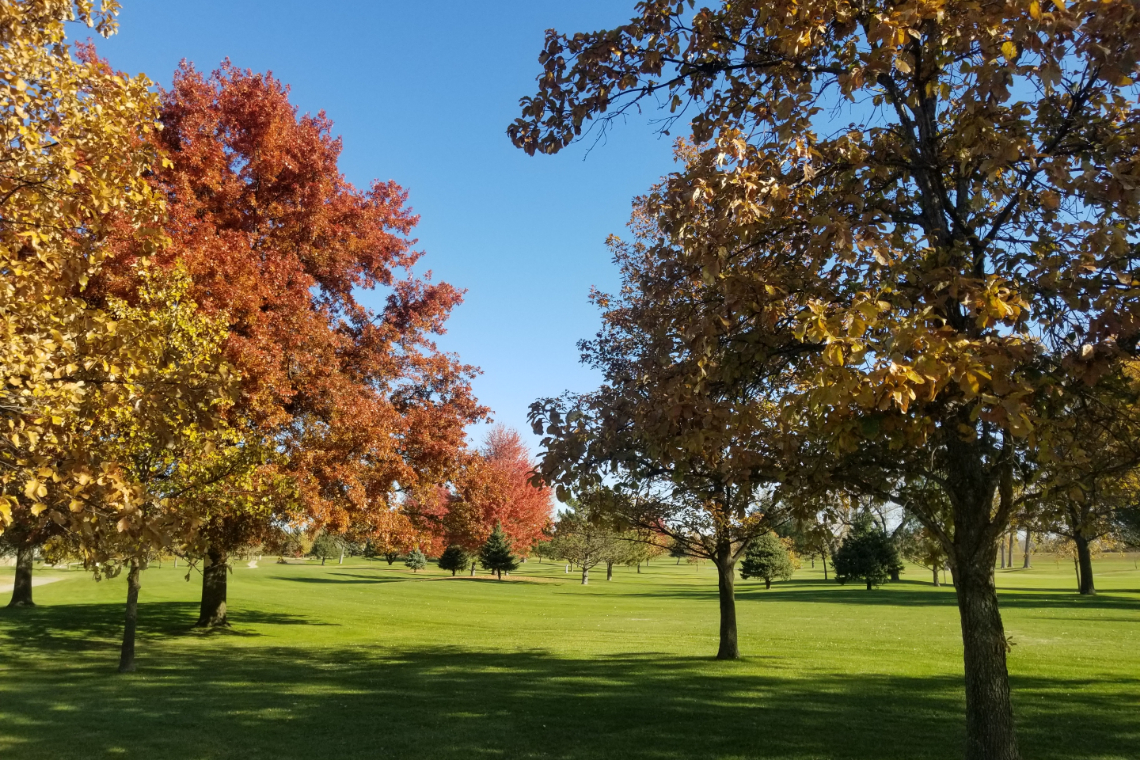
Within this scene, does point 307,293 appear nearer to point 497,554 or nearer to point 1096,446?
point 1096,446

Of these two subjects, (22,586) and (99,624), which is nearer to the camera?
(99,624)

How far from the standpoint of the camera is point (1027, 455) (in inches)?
270

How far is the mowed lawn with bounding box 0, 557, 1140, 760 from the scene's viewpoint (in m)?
10.1

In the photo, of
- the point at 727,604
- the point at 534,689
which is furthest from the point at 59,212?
the point at 727,604

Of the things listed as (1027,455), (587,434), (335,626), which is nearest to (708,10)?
(587,434)

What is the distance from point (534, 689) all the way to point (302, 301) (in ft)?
37.2

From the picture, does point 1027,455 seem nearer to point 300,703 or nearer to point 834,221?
point 834,221

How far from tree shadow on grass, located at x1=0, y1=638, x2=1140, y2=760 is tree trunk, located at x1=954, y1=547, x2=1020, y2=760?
331 centimetres

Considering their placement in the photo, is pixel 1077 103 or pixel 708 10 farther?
pixel 708 10

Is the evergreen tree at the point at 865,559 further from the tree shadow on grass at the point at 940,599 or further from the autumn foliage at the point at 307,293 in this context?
the autumn foliage at the point at 307,293

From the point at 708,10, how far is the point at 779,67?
38.3 inches

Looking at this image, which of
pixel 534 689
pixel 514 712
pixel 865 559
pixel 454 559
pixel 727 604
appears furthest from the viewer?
pixel 454 559

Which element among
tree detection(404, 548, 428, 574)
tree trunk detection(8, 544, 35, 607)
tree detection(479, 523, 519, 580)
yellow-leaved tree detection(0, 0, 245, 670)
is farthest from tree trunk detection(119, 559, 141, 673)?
tree detection(404, 548, 428, 574)

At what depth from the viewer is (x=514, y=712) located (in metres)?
12.2
